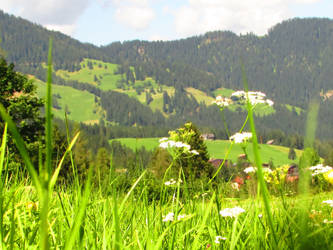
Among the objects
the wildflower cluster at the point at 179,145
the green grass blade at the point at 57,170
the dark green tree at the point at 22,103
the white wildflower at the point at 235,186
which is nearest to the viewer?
the green grass blade at the point at 57,170

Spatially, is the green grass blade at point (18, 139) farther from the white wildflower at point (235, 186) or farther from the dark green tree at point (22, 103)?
the dark green tree at point (22, 103)

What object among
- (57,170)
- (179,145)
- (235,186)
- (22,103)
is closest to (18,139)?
(57,170)

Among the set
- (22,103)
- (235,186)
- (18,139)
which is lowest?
(235,186)

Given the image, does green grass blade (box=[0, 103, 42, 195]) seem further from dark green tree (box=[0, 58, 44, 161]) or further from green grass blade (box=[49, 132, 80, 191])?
dark green tree (box=[0, 58, 44, 161])

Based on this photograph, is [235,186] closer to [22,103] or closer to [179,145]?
[179,145]

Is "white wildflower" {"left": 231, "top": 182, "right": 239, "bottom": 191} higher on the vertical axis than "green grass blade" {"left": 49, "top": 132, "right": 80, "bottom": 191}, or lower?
lower

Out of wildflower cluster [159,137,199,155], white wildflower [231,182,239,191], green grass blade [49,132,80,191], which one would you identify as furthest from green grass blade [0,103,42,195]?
white wildflower [231,182,239,191]

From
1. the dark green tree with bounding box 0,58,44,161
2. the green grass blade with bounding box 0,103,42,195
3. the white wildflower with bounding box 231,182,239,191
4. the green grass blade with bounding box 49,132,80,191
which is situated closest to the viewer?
the green grass blade with bounding box 0,103,42,195

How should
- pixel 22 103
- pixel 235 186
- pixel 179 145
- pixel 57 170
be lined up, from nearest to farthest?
A: 1. pixel 57 170
2. pixel 179 145
3. pixel 235 186
4. pixel 22 103

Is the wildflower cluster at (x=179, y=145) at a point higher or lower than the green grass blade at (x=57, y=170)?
lower

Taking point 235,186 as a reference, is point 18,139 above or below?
above

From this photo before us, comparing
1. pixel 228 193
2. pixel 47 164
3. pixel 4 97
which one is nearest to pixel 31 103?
pixel 4 97

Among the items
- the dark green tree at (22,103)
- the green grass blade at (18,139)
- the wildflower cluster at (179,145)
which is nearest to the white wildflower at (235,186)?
the wildflower cluster at (179,145)

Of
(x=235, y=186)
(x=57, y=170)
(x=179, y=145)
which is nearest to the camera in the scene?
(x=57, y=170)
